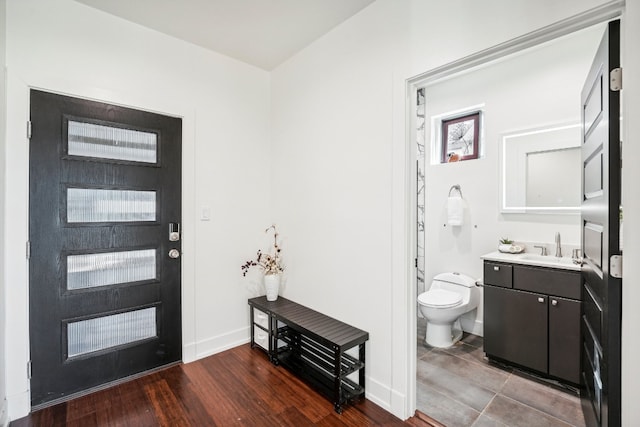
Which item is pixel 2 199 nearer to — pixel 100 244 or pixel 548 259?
pixel 100 244

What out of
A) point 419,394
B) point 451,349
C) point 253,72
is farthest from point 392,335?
point 253,72

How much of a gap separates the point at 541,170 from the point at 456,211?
79 centimetres

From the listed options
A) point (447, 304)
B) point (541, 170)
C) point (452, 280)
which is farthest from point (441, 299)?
point (541, 170)

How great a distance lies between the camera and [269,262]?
117 inches

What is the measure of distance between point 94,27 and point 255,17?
1128mm

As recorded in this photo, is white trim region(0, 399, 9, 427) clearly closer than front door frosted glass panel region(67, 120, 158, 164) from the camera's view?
Yes

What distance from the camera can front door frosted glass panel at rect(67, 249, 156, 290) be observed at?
2148 millimetres

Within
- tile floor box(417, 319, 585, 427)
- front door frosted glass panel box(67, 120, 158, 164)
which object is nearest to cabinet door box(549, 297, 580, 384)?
tile floor box(417, 319, 585, 427)

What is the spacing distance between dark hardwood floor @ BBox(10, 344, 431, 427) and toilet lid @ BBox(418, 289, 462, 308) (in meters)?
1.07

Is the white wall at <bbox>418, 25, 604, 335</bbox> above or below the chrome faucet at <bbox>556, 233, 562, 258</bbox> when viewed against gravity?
above

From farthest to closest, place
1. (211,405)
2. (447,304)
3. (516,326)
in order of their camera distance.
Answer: (447,304), (516,326), (211,405)

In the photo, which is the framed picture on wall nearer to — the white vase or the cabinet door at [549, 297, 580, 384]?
the cabinet door at [549, 297, 580, 384]

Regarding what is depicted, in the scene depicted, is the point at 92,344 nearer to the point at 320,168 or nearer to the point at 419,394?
the point at 320,168

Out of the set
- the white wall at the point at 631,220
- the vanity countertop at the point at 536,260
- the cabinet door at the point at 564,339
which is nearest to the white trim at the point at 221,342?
the vanity countertop at the point at 536,260
